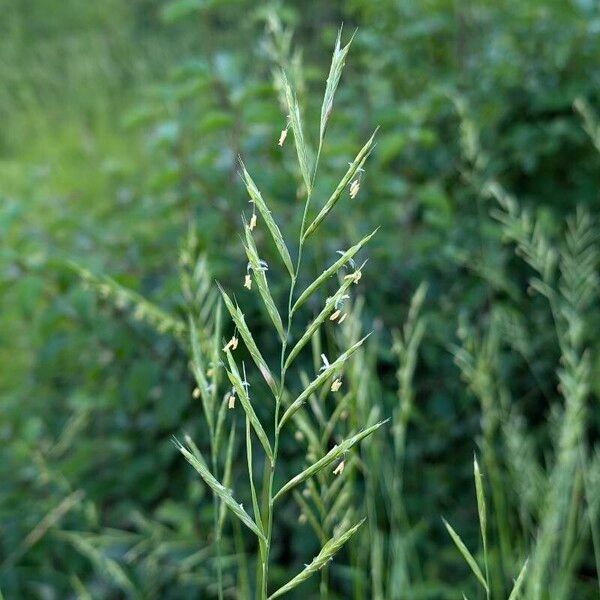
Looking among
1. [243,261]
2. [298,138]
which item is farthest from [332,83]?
[243,261]

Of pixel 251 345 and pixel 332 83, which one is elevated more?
pixel 332 83

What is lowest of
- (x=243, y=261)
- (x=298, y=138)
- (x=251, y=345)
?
(x=243, y=261)

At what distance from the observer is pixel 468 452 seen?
2.37m

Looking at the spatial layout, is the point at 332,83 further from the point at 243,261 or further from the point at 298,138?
the point at 243,261

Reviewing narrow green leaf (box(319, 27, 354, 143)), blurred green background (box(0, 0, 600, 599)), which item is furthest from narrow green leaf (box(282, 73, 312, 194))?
blurred green background (box(0, 0, 600, 599))

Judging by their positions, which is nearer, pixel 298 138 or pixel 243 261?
pixel 298 138

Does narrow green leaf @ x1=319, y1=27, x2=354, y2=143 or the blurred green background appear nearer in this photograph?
narrow green leaf @ x1=319, y1=27, x2=354, y2=143

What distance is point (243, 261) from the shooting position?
2176mm

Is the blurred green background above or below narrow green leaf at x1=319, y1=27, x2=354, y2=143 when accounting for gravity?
below

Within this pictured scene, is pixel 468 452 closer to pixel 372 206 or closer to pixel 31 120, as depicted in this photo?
pixel 372 206

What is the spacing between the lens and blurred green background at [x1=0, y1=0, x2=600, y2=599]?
6.93ft

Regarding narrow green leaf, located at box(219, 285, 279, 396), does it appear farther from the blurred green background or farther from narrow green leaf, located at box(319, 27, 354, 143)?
the blurred green background

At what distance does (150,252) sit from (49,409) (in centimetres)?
51

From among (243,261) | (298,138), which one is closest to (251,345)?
(298,138)
